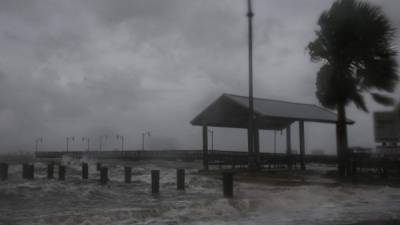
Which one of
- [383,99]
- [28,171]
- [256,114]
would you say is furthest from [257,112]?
[28,171]

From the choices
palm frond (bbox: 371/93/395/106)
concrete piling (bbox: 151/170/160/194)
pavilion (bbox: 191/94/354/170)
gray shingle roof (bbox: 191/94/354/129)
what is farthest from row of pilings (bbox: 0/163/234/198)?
palm frond (bbox: 371/93/395/106)

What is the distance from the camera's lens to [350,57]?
22.3 meters

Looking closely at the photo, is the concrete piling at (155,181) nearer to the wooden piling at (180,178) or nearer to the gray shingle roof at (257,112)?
the wooden piling at (180,178)

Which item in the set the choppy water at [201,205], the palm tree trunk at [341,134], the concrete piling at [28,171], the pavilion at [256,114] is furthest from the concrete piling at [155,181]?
the concrete piling at [28,171]

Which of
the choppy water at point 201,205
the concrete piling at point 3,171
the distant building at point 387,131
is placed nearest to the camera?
the choppy water at point 201,205

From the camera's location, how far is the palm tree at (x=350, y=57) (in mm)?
21266

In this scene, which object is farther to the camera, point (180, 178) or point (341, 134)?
point (341, 134)

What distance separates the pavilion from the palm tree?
10.3ft

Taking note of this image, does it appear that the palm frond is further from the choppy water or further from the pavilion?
the pavilion

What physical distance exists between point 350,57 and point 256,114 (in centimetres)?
539

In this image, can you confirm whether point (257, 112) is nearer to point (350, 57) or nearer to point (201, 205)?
point (350, 57)

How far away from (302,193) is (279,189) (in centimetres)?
174

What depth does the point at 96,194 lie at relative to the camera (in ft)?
59.7

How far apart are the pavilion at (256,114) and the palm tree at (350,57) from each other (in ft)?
10.3
